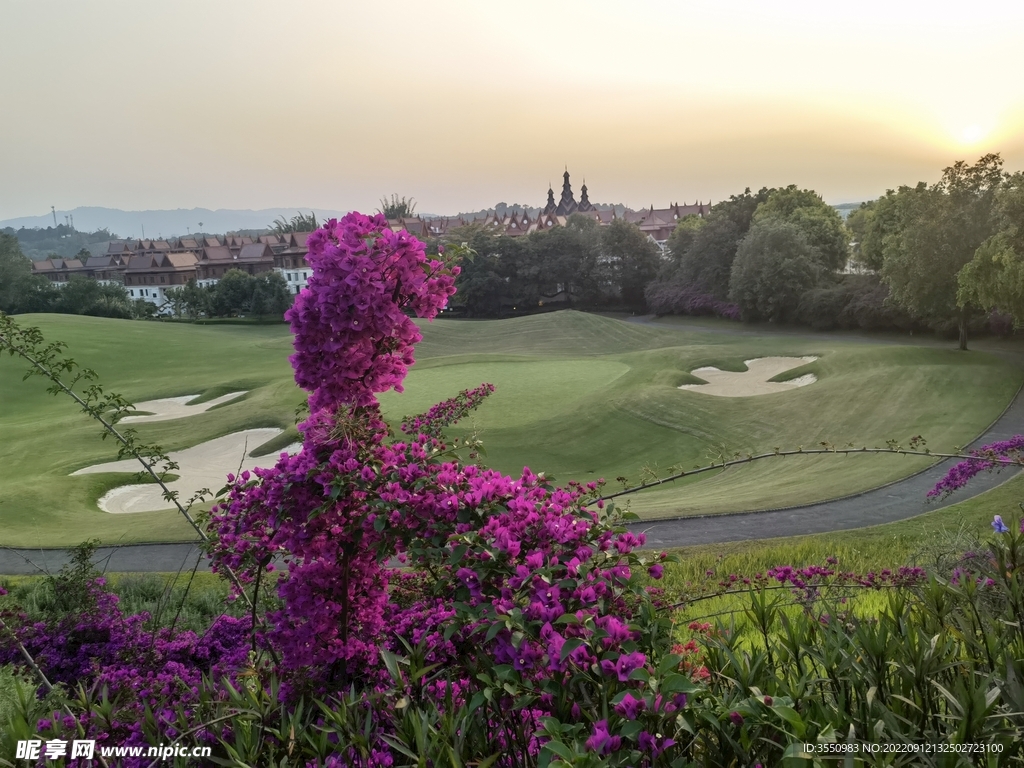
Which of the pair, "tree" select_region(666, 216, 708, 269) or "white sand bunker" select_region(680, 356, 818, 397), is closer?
"white sand bunker" select_region(680, 356, 818, 397)

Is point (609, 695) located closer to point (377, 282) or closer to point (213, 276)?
point (377, 282)

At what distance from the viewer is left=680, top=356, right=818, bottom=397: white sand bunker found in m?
25.0

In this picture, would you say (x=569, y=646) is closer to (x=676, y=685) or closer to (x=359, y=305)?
(x=676, y=685)

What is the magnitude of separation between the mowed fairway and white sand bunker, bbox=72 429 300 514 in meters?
0.43

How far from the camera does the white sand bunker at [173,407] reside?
26.9m

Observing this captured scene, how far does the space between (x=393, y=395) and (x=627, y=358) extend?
40.6 ft

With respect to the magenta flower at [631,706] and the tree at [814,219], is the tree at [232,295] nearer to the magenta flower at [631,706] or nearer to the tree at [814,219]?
the tree at [814,219]

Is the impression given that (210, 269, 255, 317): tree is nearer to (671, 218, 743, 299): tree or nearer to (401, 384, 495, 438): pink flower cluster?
(671, 218, 743, 299): tree

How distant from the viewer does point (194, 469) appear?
2008cm

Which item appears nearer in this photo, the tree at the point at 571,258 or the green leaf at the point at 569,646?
the green leaf at the point at 569,646

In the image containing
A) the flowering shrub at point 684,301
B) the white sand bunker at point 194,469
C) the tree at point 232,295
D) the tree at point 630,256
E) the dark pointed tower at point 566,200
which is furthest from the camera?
the dark pointed tower at point 566,200

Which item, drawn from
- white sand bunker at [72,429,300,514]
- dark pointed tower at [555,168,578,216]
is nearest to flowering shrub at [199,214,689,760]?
white sand bunker at [72,429,300,514]

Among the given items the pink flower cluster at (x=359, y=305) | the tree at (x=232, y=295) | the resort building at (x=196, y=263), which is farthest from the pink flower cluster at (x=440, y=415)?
the resort building at (x=196, y=263)

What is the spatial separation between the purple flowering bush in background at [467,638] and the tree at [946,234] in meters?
26.3
